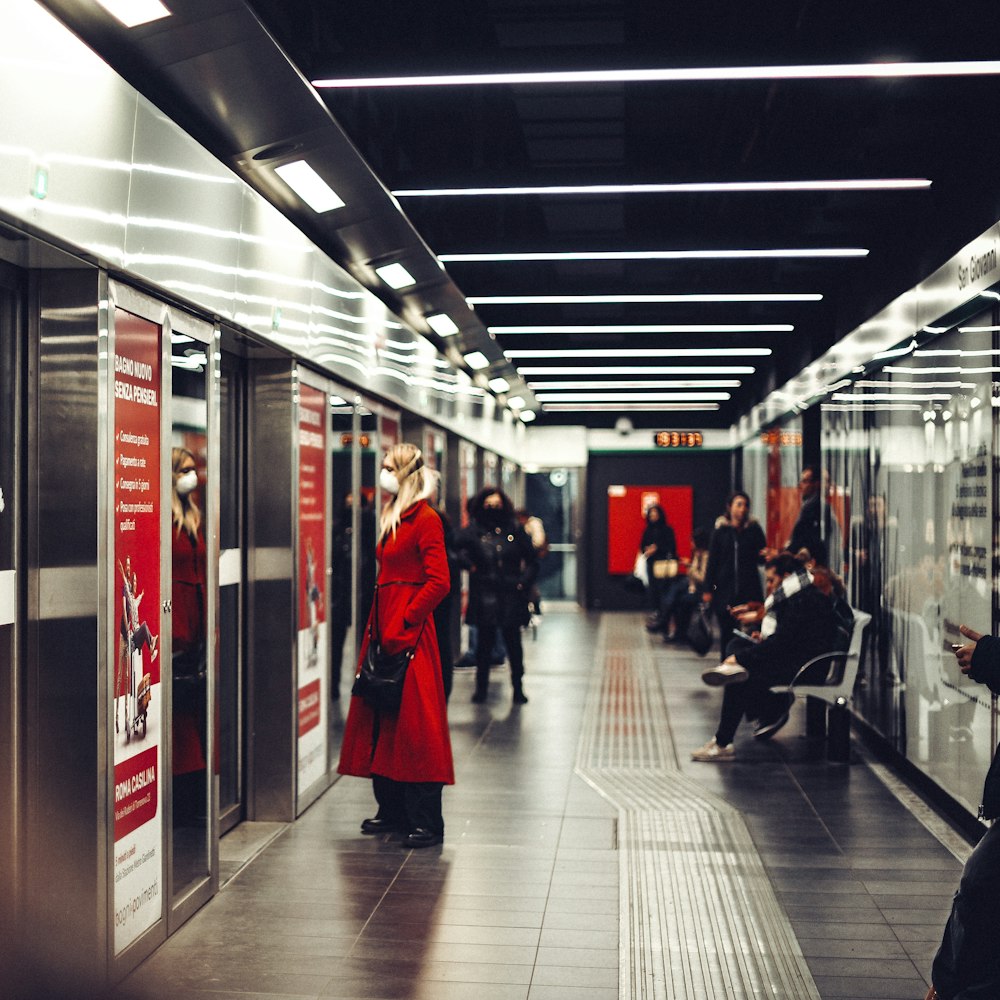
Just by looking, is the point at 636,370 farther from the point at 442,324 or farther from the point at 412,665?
the point at 412,665

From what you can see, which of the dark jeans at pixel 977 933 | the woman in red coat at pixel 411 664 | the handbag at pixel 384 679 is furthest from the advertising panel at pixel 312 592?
the dark jeans at pixel 977 933

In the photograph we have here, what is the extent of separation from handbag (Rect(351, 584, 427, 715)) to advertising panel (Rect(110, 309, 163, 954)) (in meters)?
1.28

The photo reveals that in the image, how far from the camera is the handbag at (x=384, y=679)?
533 centimetres

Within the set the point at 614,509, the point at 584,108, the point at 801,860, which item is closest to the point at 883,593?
the point at 801,860

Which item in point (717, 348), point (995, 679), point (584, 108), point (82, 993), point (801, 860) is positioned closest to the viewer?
point (995, 679)

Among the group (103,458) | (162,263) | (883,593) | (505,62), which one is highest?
(505,62)

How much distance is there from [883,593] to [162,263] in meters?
5.16

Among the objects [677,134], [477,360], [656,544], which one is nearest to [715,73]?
[677,134]

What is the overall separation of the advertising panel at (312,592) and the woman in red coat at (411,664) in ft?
2.13

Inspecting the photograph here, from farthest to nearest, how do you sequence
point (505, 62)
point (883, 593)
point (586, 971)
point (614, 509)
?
point (614, 509) < point (883, 593) < point (505, 62) < point (586, 971)

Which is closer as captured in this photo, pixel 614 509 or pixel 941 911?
pixel 941 911

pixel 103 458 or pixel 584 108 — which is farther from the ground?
pixel 584 108

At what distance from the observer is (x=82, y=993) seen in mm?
3693

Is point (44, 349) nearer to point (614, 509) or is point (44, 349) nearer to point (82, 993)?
point (82, 993)
